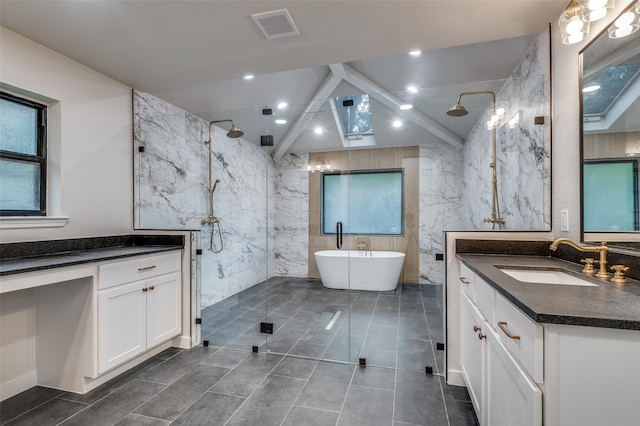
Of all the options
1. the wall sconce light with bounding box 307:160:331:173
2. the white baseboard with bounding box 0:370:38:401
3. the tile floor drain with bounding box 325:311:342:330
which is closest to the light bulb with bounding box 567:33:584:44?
the wall sconce light with bounding box 307:160:331:173

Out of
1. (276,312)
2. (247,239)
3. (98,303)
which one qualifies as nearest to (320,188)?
(247,239)

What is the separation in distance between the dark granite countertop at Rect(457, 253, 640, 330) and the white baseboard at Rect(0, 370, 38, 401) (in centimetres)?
300

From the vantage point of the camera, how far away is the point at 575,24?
1.51 metres

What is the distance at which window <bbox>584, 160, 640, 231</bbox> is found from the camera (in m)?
1.24

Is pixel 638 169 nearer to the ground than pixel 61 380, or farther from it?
farther from it

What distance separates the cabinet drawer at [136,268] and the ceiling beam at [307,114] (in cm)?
176

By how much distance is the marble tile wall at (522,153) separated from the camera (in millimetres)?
1995

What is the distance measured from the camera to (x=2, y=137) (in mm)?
2074

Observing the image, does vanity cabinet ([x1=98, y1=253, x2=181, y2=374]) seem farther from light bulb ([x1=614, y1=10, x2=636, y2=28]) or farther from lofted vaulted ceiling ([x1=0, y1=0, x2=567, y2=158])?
light bulb ([x1=614, y1=10, x2=636, y2=28])

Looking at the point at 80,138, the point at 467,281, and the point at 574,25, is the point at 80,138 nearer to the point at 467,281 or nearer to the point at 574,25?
the point at 467,281

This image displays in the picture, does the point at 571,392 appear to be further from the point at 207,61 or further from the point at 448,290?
the point at 207,61

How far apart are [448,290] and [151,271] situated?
7.65ft

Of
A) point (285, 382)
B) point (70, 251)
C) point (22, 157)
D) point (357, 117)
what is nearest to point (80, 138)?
point (22, 157)

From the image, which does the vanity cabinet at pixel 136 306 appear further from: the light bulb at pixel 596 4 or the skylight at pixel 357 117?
the light bulb at pixel 596 4
